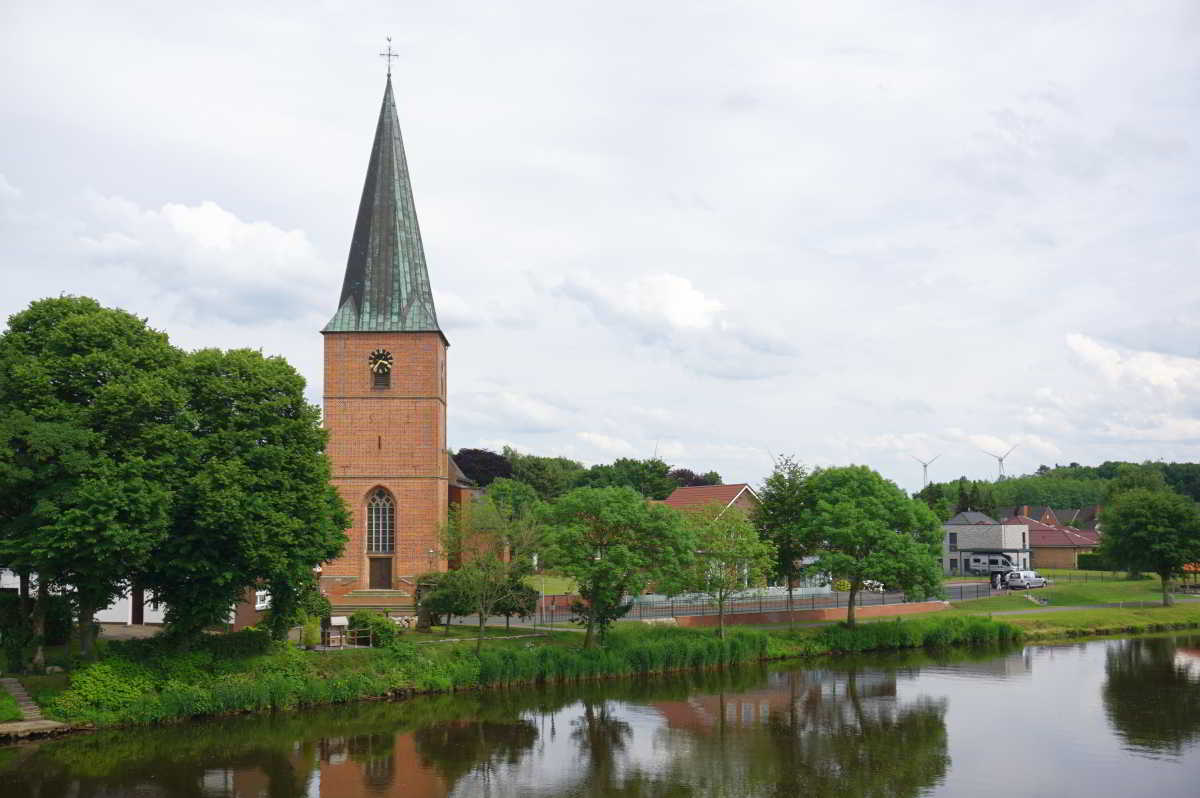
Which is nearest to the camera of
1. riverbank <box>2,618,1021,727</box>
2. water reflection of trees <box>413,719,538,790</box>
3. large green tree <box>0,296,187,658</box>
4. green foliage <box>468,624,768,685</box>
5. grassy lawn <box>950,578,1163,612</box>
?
water reflection of trees <box>413,719,538,790</box>

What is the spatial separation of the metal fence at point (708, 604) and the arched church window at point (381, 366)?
12.9 m

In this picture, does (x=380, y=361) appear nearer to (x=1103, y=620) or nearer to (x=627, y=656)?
(x=627, y=656)

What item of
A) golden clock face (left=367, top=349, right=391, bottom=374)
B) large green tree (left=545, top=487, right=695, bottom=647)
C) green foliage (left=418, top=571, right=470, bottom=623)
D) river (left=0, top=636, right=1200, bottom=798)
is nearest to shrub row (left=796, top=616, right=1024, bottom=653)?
river (left=0, top=636, right=1200, bottom=798)

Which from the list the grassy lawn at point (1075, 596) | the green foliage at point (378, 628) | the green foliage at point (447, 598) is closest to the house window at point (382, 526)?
the green foliage at point (447, 598)

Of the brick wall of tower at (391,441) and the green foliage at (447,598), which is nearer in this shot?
the green foliage at (447,598)

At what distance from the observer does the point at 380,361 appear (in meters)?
49.2

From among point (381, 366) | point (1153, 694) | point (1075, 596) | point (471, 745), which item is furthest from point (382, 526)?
point (1075, 596)

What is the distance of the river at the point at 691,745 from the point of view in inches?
946

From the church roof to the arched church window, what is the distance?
1.14 metres

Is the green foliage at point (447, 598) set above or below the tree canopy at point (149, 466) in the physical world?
below

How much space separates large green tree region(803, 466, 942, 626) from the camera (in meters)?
45.1

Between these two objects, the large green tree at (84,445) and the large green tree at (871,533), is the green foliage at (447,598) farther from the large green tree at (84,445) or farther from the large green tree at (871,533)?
the large green tree at (871,533)

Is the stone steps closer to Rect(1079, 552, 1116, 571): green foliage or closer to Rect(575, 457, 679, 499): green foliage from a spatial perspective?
Rect(575, 457, 679, 499): green foliage

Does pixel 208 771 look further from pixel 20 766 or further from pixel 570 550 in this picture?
pixel 570 550
